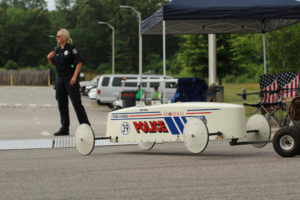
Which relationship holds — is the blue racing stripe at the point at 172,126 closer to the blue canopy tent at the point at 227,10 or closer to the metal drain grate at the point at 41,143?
the metal drain grate at the point at 41,143

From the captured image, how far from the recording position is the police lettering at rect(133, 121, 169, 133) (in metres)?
9.82

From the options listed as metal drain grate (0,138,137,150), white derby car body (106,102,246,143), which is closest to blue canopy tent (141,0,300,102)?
metal drain grate (0,138,137,150)

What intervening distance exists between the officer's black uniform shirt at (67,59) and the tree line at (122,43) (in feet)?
29.4

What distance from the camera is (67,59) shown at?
44.0ft

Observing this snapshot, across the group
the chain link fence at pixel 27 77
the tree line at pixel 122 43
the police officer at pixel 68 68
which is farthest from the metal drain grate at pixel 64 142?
the chain link fence at pixel 27 77

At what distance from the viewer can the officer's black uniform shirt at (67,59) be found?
1337cm

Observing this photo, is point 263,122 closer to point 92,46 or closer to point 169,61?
point 92,46

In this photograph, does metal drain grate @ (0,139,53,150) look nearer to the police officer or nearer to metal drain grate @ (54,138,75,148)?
metal drain grate @ (54,138,75,148)

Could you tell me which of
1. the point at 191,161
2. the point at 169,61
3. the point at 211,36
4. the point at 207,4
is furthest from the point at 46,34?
the point at 191,161

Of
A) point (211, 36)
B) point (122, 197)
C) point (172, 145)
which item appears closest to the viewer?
point (122, 197)

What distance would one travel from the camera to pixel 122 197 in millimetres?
6254

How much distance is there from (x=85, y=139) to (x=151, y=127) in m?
0.99

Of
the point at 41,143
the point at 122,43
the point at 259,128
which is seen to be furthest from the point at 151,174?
the point at 122,43

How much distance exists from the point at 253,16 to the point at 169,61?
83340mm
